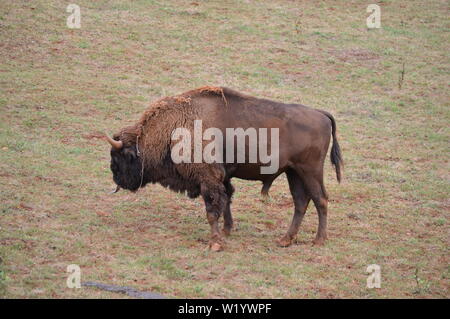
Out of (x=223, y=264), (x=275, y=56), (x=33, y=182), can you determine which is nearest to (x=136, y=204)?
(x=33, y=182)

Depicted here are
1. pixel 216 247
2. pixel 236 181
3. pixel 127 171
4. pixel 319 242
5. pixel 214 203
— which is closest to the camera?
pixel 216 247

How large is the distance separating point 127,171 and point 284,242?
2.44 metres

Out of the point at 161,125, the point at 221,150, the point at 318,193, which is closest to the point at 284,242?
the point at 318,193

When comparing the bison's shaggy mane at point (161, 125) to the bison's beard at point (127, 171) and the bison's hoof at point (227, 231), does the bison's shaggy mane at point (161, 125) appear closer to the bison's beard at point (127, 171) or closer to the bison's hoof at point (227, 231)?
the bison's beard at point (127, 171)

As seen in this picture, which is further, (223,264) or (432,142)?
(432,142)

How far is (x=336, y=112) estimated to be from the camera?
49.7 ft

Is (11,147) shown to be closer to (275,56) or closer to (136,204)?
(136,204)

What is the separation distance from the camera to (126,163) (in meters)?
9.32

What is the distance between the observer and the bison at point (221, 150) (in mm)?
8984

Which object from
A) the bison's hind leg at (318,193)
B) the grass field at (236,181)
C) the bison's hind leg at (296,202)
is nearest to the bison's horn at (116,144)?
the grass field at (236,181)

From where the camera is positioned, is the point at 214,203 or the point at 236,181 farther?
the point at 236,181

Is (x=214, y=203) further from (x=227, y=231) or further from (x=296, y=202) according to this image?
(x=296, y=202)

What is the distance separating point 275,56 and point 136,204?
869cm

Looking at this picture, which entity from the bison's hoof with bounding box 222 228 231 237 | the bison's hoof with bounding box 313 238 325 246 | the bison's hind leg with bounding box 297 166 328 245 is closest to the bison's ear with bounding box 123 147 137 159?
the bison's hoof with bounding box 222 228 231 237
